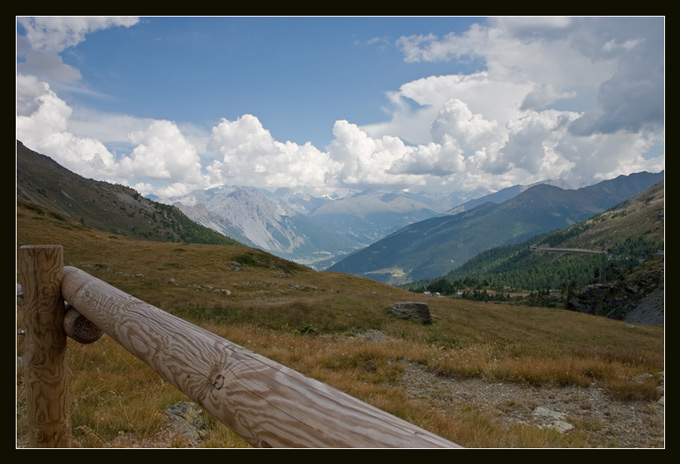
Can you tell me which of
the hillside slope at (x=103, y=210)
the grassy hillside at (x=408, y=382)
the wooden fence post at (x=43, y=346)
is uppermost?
the hillside slope at (x=103, y=210)

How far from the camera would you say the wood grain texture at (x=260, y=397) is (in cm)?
171

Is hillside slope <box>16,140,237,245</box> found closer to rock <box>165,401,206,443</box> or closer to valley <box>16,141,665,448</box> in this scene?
valley <box>16,141,665,448</box>

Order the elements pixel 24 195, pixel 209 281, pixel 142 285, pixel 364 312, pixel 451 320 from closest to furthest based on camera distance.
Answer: pixel 364 312
pixel 451 320
pixel 142 285
pixel 209 281
pixel 24 195

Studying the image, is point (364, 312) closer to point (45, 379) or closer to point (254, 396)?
point (45, 379)

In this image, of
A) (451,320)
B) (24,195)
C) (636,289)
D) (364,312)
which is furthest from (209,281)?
(636,289)

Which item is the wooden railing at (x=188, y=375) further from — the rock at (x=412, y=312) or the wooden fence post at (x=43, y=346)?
the rock at (x=412, y=312)

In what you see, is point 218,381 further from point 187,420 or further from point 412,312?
point 412,312

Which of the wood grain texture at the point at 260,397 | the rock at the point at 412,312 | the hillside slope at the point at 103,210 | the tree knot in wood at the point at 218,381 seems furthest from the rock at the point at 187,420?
the hillside slope at the point at 103,210

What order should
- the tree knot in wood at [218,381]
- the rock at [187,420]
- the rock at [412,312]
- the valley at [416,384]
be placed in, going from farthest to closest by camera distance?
the rock at [412,312] < the valley at [416,384] < the rock at [187,420] < the tree knot in wood at [218,381]

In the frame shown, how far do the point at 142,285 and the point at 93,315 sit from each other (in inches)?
1243

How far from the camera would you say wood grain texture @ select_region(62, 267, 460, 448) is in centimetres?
171

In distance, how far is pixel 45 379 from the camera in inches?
166

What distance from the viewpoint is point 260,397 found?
2.02 metres

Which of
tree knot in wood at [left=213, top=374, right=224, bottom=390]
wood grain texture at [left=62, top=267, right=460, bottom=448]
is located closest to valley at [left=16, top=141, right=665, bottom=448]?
wood grain texture at [left=62, top=267, right=460, bottom=448]
